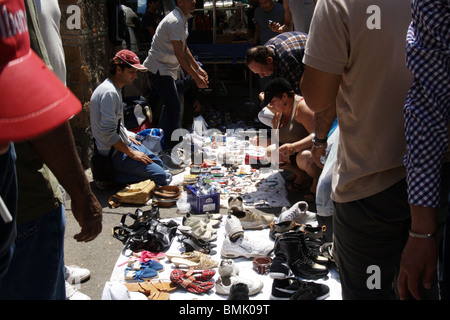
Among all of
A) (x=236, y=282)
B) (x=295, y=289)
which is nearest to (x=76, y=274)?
(x=236, y=282)

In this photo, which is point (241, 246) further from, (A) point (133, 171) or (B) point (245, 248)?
(A) point (133, 171)

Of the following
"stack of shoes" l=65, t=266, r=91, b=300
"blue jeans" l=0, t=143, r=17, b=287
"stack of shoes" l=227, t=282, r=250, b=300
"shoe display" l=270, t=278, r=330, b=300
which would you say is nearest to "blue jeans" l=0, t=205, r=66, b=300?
"blue jeans" l=0, t=143, r=17, b=287

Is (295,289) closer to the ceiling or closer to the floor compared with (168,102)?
Result: closer to the floor

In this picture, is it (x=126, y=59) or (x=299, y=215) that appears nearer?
(x=299, y=215)

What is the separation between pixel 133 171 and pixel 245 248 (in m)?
1.98

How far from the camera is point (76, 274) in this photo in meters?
3.02

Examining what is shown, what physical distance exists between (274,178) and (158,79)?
2.11 metres

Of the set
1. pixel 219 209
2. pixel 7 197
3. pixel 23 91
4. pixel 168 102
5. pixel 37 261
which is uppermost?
pixel 23 91

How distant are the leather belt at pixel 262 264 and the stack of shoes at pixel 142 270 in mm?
698

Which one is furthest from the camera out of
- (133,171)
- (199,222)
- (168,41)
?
(168,41)

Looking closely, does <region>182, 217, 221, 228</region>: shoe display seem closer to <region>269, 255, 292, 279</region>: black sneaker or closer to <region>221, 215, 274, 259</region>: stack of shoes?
<region>221, 215, 274, 259</region>: stack of shoes

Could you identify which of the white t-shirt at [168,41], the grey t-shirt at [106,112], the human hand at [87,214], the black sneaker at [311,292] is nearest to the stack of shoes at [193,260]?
the black sneaker at [311,292]

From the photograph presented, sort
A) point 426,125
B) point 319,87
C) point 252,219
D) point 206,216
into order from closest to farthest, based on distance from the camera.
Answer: point 426,125 → point 319,87 → point 252,219 → point 206,216
